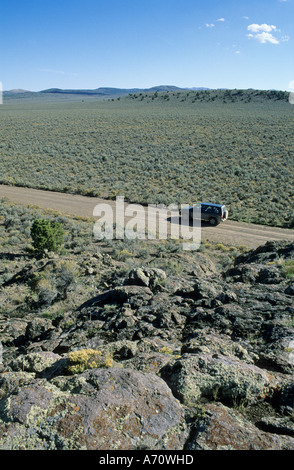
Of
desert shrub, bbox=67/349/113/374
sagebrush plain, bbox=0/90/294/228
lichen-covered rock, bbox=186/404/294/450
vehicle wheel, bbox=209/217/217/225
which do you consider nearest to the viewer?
lichen-covered rock, bbox=186/404/294/450

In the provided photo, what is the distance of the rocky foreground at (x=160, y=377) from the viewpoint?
3244mm

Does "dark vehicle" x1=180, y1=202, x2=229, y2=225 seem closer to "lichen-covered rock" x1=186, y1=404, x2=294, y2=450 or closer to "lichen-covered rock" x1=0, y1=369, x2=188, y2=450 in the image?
"lichen-covered rock" x1=0, y1=369, x2=188, y2=450

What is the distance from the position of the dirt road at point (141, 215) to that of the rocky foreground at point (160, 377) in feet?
39.6

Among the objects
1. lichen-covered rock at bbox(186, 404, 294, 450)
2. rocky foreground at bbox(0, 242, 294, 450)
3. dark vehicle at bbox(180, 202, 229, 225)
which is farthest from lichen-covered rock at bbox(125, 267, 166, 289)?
dark vehicle at bbox(180, 202, 229, 225)

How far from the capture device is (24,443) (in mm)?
3117

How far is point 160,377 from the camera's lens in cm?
420

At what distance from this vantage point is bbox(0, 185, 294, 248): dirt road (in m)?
19.3

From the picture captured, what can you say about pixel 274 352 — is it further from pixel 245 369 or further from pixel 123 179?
pixel 123 179

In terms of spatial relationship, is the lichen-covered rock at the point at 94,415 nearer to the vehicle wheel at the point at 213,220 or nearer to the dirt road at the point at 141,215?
the dirt road at the point at 141,215

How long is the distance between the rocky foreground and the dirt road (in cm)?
1208

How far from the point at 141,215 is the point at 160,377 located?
19.6m

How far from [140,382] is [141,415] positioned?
1.41 feet

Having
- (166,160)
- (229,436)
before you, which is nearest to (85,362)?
(229,436)

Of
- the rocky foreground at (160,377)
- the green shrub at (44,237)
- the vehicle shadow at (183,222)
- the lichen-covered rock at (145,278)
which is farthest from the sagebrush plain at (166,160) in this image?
the rocky foreground at (160,377)
